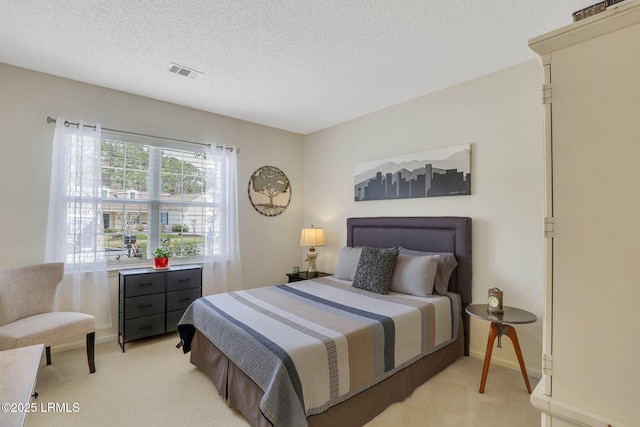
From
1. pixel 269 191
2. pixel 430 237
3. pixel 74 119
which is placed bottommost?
pixel 430 237

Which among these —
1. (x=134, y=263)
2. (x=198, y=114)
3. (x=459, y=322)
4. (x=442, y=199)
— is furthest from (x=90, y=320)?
(x=442, y=199)

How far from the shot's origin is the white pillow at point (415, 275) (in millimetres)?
2742

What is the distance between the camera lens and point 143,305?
3096 millimetres

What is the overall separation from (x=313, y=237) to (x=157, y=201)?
204 centimetres

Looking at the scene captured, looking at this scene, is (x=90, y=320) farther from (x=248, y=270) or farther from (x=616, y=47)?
(x=616, y=47)

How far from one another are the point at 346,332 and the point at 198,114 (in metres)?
3.34

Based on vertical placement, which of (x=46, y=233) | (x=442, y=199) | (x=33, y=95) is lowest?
(x=46, y=233)

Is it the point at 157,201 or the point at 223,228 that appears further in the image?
the point at 223,228

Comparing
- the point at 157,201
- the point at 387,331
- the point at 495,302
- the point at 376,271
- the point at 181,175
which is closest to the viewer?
the point at 387,331

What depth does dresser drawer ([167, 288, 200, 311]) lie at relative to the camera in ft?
10.7

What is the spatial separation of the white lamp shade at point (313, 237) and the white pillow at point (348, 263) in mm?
676

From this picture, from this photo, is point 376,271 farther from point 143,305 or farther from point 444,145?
point 143,305

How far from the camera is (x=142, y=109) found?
3.44 m

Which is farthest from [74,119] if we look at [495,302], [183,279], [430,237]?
[495,302]
